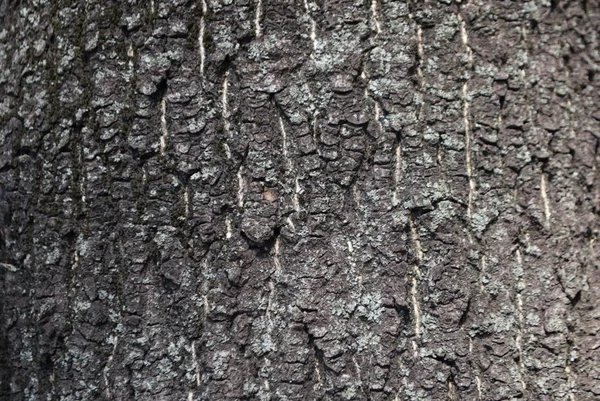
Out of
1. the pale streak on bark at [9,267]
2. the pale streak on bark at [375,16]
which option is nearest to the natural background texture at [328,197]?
the pale streak on bark at [375,16]

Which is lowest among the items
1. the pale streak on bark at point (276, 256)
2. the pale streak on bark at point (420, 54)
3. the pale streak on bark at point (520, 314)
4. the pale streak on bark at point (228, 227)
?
the pale streak on bark at point (520, 314)

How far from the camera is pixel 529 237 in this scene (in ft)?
5.39

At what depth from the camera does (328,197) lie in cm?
161

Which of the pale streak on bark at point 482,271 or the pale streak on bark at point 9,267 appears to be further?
the pale streak on bark at point 9,267

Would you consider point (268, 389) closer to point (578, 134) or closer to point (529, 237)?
point (529, 237)

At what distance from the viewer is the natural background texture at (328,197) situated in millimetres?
1603

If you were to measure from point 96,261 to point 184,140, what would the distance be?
0.35 metres

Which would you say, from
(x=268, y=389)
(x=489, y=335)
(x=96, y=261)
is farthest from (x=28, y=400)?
(x=489, y=335)

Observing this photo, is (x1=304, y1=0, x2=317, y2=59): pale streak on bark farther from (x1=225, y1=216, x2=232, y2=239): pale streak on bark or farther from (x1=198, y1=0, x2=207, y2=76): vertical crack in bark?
(x1=225, y1=216, x2=232, y2=239): pale streak on bark

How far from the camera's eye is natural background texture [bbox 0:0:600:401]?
1.60m

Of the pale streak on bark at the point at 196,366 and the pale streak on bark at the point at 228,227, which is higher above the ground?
the pale streak on bark at the point at 228,227

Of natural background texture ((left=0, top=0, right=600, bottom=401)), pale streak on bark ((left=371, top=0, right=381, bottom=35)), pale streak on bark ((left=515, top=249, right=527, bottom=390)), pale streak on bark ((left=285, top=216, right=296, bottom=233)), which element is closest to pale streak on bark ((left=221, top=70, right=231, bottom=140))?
natural background texture ((left=0, top=0, right=600, bottom=401))

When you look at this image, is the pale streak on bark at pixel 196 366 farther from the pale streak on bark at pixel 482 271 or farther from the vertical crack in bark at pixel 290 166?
the pale streak on bark at pixel 482 271

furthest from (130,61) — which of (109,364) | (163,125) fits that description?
(109,364)
